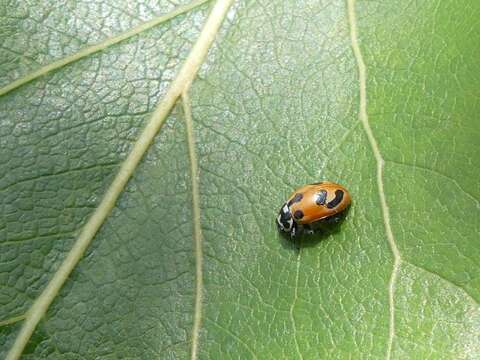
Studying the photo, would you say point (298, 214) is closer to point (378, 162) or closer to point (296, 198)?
point (296, 198)

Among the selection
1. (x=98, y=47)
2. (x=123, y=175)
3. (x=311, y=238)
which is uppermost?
(x=98, y=47)

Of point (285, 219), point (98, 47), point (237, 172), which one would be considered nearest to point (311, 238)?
point (285, 219)

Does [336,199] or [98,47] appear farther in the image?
[98,47]

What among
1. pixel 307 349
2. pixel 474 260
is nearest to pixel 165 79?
pixel 307 349

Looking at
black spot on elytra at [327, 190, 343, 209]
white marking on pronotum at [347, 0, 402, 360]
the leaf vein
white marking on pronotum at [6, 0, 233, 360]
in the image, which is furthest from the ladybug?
the leaf vein

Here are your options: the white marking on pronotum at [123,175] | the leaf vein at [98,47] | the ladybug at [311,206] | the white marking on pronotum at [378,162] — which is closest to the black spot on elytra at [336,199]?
the ladybug at [311,206]

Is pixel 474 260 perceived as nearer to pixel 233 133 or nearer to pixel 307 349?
pixel 307 349

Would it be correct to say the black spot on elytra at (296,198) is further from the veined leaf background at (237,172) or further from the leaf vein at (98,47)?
the leaf vein at (98,47)
